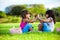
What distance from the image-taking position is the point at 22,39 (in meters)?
1.47

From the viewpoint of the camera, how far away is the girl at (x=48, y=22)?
1.50 m

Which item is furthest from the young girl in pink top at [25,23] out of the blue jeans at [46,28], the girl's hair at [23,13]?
the blue jeans at [46,28]

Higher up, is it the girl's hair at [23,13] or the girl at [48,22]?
the girl's hair at [23,13]

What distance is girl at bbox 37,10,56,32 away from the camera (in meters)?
1.50

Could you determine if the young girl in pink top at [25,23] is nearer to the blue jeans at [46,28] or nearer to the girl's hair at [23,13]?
the girl's hair at [23,13]

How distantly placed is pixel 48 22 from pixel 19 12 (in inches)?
11.5

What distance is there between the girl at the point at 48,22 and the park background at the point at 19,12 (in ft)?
0.11

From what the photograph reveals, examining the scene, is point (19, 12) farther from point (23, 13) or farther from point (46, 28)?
point (46, 28)

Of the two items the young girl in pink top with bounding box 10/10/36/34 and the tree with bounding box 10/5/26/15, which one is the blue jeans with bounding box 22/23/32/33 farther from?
the tree with bounding box 10/5/26/15

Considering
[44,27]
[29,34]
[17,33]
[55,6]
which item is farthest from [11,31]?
[55,6]

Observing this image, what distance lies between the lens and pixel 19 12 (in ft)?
4.93

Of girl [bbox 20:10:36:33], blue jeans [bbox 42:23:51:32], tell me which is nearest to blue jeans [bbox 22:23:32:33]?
girl [bbox 20:10:36:33]

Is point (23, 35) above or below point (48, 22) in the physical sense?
below

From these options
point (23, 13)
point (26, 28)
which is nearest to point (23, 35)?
point (26, 28)
